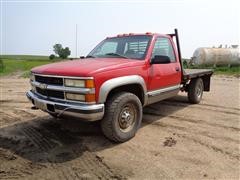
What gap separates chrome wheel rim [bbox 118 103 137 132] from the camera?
4613mm

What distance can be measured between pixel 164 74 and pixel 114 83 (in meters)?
1.72

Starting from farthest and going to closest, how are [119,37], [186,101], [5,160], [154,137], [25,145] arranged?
[186,101]
[119,37]
[154,137]
[25,145]
[5,160]

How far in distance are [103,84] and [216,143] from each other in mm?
2305

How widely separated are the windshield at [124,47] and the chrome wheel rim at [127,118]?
1.08 metres

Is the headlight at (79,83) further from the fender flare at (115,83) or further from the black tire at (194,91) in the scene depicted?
the black tire at (194,91)

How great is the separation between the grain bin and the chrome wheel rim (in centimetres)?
2068

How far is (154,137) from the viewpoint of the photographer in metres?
4.89

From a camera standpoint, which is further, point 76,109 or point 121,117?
point 121,117

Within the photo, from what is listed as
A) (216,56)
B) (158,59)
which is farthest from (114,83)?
(216,56)

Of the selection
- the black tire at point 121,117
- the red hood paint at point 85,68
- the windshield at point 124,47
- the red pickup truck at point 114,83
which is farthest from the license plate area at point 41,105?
the windshield at point 124,47

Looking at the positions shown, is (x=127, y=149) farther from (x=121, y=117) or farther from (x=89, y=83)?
(x=89, y=83)

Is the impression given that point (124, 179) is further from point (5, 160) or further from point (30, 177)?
point (5, 160)

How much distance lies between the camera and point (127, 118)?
15.4 ft

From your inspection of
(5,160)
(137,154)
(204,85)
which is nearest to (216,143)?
(137,154)
